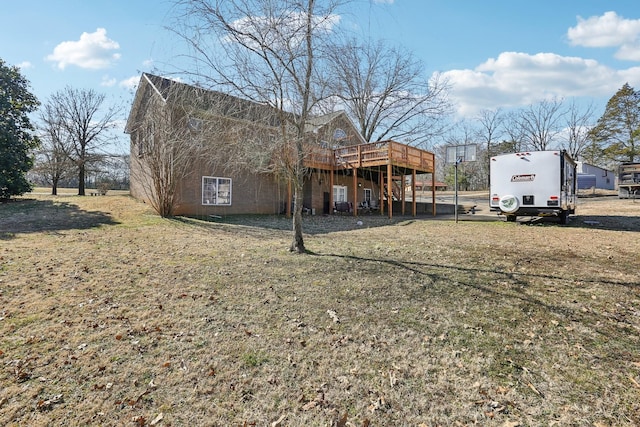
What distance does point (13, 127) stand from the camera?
1686 cm

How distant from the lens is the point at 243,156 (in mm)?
11258

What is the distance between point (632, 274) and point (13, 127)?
82.6 ft

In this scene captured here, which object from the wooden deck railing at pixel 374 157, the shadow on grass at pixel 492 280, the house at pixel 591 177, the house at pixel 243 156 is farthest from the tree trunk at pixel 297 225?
the house at pixel 591 177

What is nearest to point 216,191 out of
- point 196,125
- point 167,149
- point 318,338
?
point 167,149

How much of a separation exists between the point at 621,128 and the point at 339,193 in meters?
35.4

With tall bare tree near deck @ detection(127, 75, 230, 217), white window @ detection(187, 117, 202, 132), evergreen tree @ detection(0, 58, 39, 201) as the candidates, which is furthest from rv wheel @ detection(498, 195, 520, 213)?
evergreen tree @ detection(0, 58, 39, 201)

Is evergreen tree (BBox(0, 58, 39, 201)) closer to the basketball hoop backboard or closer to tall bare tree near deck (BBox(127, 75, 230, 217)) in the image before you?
tall bare tree near deck (BBox(127, 75, 230, 217))

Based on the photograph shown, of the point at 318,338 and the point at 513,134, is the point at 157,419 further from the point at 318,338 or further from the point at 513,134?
the point at 513,134

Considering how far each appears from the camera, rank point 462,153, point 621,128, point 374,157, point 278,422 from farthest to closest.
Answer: point 621,128, point 374,157, point 462,153, point 278,422

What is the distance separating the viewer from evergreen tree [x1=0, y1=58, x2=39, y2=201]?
639 inches

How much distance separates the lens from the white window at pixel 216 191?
15.7 m

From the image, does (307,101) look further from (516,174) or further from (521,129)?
(521,129)

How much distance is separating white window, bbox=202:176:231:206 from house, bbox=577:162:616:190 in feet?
115

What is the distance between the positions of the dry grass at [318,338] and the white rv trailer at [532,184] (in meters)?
4.98
